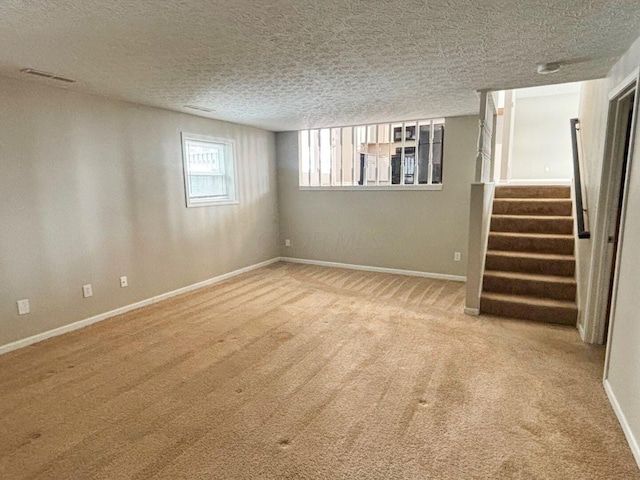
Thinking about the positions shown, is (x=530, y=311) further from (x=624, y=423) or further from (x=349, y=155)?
(x=349, y=155)

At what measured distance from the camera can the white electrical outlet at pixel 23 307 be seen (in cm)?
307

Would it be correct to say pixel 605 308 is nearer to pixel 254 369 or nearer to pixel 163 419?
pixel 254 369

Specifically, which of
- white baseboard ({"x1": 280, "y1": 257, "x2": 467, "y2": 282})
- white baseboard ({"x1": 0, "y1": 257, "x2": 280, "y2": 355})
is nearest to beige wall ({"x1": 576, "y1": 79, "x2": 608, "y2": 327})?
white baseboard ({"x1": 280, "y1": 257, "x2": 467, "y2": 282})

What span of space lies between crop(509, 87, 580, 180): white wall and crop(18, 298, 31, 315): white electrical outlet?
7.52 m

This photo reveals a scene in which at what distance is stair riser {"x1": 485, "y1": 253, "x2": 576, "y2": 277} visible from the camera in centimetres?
380

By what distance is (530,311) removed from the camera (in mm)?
3568

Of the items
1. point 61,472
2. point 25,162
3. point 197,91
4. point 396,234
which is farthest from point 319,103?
point 61,472

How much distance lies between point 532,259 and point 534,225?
22.9 inches

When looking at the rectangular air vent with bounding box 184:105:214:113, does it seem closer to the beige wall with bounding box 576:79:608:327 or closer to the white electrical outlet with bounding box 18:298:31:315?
the white electrical outlet with bounding box 18:298:31:315

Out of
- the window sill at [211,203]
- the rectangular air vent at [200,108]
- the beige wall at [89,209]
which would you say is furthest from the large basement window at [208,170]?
the rectangular air vent at [200,108]

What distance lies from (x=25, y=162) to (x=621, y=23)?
4399mm

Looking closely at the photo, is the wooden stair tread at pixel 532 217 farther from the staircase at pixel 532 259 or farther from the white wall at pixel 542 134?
the white wall at pixel 542 134

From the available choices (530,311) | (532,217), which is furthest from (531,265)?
(532,217)

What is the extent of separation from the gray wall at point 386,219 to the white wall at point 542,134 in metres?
2.71
